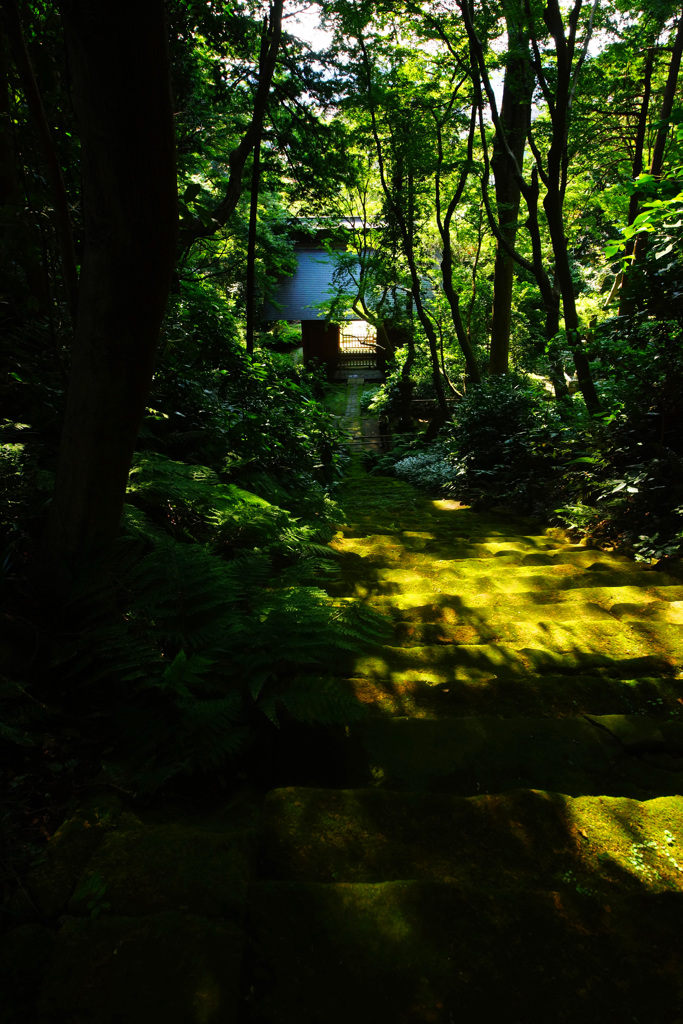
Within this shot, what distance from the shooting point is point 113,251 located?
1.62 metres

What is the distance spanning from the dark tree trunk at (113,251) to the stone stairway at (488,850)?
50.1 inches

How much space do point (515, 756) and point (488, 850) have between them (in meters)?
0.41

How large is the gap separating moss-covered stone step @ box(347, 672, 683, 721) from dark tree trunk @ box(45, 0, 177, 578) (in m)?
1.25

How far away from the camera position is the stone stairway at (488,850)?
3.27 ft

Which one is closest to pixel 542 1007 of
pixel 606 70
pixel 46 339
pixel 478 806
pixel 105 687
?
pixel 478 806

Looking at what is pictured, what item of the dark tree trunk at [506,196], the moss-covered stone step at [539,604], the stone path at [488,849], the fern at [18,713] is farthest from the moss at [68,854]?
the dark tree trunk at [506,196]

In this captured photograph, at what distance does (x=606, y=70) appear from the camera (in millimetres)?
11852

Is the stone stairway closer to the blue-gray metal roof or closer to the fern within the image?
the fern

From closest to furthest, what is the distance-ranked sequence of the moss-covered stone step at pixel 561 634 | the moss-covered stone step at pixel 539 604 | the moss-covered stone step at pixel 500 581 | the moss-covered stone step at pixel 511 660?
the moss-covered stone step at pixel 511 660, the moss-covered stone step at pixel 561 634, the moss-covered stone step at pixel 539 604, the moss-covered stone step at pixel 500 581

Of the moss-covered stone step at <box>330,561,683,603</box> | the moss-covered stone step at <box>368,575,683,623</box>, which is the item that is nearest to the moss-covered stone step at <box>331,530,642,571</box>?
the moss-covered stone step at <box>330,561,683,603</box>

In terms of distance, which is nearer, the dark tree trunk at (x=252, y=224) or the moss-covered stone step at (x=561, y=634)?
the moss-covered stone step at (x=561, y=634)

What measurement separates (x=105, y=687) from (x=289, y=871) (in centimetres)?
105

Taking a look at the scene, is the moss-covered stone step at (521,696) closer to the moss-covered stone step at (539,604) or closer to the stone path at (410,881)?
the stone path at (410,881)

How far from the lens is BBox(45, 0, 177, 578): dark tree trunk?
1.41 meters
